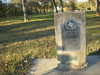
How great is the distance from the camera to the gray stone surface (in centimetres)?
591

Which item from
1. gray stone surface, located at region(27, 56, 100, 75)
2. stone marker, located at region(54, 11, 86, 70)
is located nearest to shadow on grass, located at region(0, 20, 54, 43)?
gray stone surface, located at region(27, 56, 100, 75)

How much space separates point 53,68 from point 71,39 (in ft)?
3.14

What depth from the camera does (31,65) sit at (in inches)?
266

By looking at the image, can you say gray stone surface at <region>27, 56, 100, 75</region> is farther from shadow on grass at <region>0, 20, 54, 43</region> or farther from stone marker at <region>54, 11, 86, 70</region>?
shadow on grass at <region>0, 20, 54, 43</region>

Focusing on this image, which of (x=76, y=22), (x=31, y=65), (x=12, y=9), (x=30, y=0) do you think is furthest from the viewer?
(x=30, y=0)

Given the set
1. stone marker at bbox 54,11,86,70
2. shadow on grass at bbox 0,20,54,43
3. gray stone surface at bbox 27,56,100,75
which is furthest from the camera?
shadow on grass at bbox 0,20,54,43

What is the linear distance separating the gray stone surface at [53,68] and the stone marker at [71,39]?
0.24 meters

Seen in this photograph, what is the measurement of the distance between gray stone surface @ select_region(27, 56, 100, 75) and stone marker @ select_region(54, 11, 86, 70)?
0.80ft

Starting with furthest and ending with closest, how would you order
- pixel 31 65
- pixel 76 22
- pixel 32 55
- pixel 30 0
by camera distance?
1. pixel 30 0
2. pixel 32 55
3. pixel 31 65
4. pixel 76 22

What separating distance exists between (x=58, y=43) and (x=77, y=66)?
0.83 meters

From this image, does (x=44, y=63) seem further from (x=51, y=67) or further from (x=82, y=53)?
(x=82, y=53)

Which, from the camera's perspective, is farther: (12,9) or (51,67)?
(12,9)

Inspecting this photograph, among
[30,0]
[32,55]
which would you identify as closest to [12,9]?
[30,0]

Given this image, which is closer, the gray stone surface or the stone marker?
the gray stone surface
